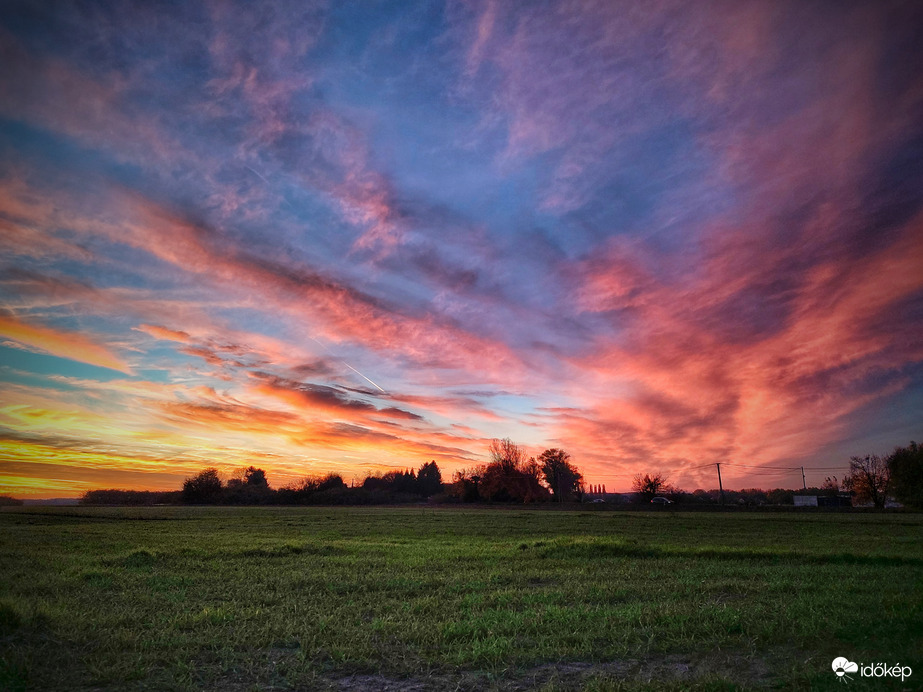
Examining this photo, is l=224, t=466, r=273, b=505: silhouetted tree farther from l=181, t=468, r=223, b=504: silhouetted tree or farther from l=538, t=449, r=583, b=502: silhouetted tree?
l=538, t=449, r=583, b=502: silhouetted tree

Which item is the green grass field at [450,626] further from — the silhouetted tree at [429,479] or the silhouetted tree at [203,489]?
the silhouetted tree at [429,479]

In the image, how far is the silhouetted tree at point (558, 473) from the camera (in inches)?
4530

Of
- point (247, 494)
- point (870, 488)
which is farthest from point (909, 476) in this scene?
point (247, 494)

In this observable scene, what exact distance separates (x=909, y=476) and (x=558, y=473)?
60.4 meters

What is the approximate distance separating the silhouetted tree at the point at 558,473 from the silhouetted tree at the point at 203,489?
72.7m

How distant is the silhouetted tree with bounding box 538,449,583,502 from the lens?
115 meters

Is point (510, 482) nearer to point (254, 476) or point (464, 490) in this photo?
point (464, 490)

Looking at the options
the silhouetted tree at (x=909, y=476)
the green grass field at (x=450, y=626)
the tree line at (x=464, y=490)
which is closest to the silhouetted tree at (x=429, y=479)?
the tree line at (x=464, y=490)

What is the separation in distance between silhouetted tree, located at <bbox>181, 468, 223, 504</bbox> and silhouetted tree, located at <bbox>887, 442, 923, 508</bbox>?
118 m

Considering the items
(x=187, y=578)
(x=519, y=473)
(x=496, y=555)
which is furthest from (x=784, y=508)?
(x=187, y=578)

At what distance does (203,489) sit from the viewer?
109438 millimetres

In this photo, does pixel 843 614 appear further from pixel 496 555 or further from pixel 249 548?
pixel 249 548

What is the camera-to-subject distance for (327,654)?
282 inches

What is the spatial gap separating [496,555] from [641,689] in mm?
13590
